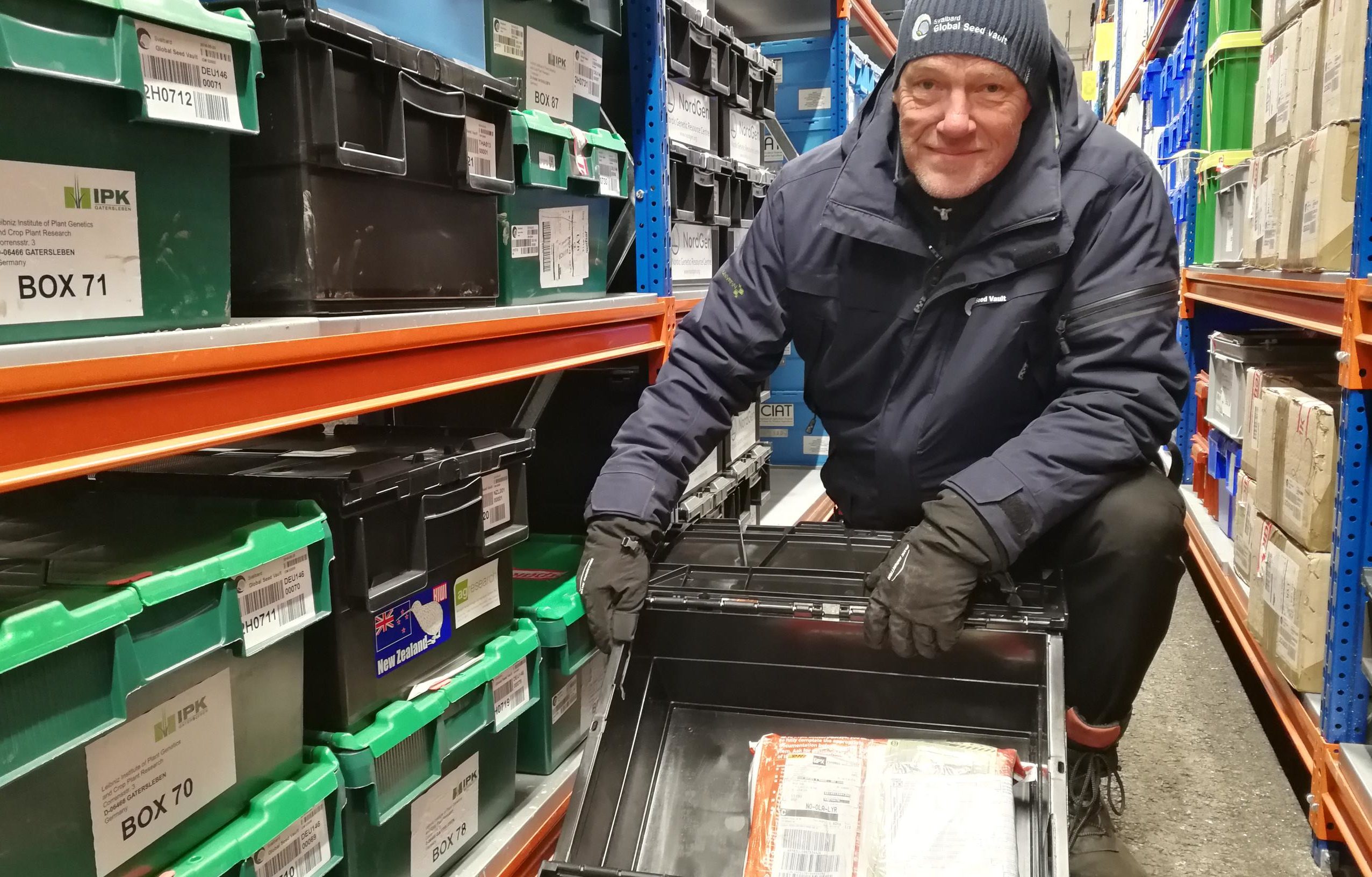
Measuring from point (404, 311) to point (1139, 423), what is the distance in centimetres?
98

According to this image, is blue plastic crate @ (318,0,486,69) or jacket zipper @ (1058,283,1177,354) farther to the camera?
jacket zipper @ (1058,283,1177,354)

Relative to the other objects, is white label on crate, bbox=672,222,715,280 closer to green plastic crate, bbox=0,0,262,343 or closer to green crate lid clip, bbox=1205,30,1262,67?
green plastic crate, bbox=0,0,262,343

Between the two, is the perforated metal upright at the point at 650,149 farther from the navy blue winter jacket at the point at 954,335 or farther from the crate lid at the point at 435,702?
the crate lid at the point at 435,702

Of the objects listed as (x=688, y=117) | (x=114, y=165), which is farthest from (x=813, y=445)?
(x=114, y=165)

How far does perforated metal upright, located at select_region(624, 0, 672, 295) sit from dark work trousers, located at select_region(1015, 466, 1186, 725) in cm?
96

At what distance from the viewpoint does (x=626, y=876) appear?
0.93 m

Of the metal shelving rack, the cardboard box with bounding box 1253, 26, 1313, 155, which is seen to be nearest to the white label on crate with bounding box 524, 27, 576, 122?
the metal shelving rack

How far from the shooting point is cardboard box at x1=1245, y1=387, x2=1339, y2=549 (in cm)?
Result: 164

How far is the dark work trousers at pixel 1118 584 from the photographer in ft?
4.14

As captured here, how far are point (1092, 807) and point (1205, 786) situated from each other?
68cm

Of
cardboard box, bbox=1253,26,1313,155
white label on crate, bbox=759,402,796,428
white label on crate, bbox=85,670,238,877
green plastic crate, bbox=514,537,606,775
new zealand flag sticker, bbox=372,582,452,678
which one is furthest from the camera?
white label on crate, bbox=759,402,796,428

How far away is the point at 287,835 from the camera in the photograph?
105 cm

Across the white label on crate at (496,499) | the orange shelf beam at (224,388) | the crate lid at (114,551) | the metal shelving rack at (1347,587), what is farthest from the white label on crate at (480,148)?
the metal shelving rack at (1347,587)

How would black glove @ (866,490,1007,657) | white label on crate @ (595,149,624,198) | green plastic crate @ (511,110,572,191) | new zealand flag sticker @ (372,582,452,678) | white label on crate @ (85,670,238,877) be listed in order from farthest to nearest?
white label on crate @ (595,149,624,198) < green plastic crate @ (511,110,572,191) < new zealand flag sticker @ (372,582,452,678) < black glove @ (866,490,1007,657) < white label on crate @ (85,670,238,877)
